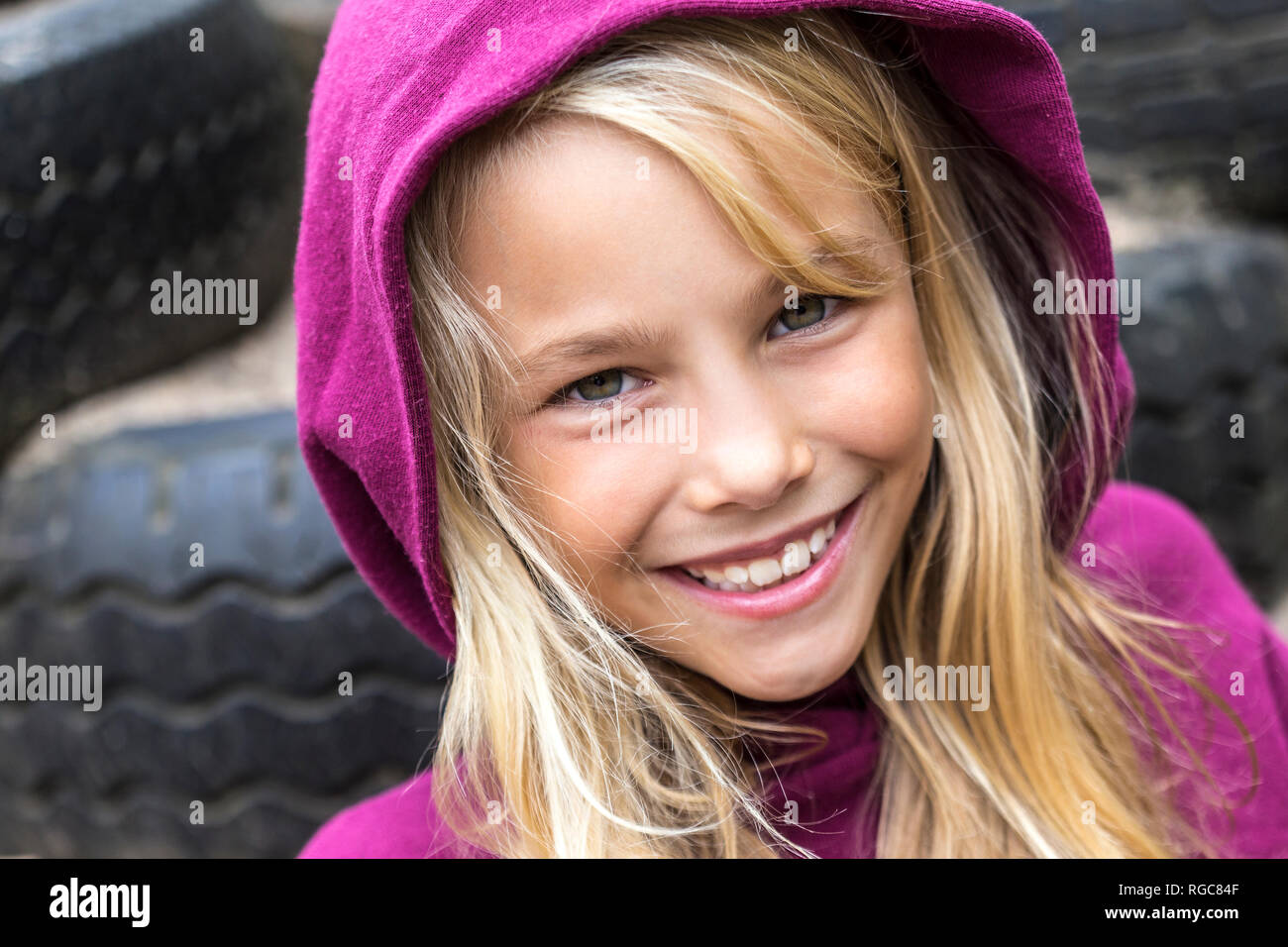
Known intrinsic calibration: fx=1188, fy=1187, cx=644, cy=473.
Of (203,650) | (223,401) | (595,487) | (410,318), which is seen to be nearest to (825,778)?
(595,487)

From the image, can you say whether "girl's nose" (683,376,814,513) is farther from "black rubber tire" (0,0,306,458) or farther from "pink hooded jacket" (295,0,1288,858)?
"black rubber tire" (0,0,306,458)

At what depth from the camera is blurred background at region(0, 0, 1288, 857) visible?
4.69 ft

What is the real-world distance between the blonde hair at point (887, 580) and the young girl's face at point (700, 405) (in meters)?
0.03

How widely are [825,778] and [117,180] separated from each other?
1.19 m

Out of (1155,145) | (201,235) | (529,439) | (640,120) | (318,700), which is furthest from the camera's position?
(1155,145)

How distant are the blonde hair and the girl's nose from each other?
3.7 inches

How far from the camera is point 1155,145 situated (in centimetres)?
183

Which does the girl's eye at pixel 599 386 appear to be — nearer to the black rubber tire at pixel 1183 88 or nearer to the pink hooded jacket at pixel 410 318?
the pink hooded jacket at pixel 410 318

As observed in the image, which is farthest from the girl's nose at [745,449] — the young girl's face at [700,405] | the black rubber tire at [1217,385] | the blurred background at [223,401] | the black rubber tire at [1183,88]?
the black rubber tire at [1183,88]
